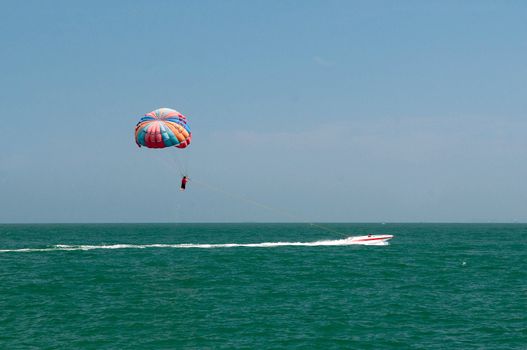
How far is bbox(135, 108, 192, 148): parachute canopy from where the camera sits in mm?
53344

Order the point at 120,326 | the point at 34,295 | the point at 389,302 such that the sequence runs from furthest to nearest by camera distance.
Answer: the point at 34,295, the point at 389,302, the point at 120,326

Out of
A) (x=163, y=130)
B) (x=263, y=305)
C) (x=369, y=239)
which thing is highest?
(x=163, y=130)

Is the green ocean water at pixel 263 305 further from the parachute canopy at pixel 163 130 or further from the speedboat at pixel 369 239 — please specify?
the speedboat at pixel 369 239

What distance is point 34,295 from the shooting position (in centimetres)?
4047

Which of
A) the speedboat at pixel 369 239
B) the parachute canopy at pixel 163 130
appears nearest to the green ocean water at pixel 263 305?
the parachute canopy at pixel 163 130

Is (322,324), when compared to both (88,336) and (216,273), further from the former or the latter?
(216,273)

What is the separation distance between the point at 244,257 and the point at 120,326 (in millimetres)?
39533

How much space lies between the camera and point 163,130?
53438mm

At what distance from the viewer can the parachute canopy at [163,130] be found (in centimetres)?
5334

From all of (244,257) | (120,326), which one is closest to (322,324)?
(120,326)

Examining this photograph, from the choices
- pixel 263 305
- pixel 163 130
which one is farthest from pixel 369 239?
pixel 263 305

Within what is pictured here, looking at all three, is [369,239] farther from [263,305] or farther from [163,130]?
[263,305]

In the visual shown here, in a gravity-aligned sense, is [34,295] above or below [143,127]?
below

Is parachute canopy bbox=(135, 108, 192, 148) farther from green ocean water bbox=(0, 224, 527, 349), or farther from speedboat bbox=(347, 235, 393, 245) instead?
speedboat bbox=(347, 235, 393, 245)
